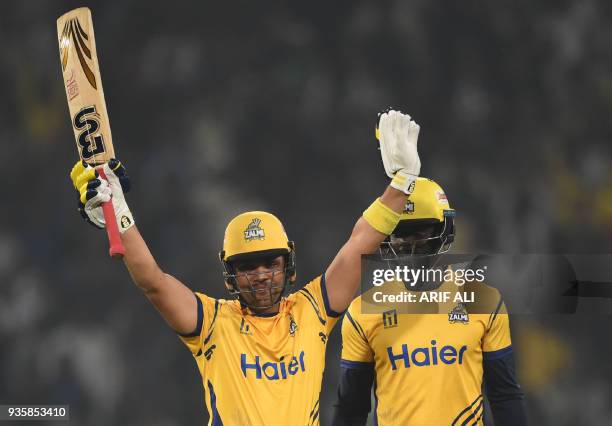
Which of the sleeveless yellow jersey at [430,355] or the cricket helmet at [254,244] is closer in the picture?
the cricket helmet at [254,244]

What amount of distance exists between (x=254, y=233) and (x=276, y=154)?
2751 mm

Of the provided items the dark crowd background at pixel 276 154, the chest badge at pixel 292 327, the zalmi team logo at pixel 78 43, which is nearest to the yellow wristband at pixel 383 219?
the chest badge at pixel 292 327

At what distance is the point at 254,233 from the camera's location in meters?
2.75

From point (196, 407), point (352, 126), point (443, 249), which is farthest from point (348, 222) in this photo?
point (443, 249)

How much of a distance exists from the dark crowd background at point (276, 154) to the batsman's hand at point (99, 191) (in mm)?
2695

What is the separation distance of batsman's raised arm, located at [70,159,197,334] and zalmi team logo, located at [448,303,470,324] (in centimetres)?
87

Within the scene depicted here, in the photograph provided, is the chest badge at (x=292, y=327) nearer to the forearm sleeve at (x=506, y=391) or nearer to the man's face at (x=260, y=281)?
the man's face at (x=260, y=281)

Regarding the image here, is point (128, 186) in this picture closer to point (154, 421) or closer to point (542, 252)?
point (154, 421)

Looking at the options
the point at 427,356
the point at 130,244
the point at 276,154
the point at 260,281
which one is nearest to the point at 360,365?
the point at 427,356

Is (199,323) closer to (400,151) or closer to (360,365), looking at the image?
(360,365)

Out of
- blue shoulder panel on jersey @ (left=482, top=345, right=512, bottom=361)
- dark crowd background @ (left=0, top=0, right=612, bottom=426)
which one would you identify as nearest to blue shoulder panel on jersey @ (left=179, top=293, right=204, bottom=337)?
blue shoulder panel on jersey @ (left=482, top=345, right=512, bottom=361)

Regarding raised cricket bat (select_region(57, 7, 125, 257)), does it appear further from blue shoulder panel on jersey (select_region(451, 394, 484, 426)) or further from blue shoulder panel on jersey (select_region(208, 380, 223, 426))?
blue shoulder panel on jersey (select_region(451, 394, 484, 426))

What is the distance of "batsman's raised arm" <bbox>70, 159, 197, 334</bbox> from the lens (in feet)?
8.30

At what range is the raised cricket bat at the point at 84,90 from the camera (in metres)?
2.71
